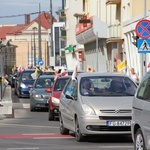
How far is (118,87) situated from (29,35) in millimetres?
136435

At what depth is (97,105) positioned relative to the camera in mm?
14891

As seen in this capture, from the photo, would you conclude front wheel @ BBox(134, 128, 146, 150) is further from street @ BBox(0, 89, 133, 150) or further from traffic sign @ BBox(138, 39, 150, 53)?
traffic sign @ BBox(138, 39, 150, 53)

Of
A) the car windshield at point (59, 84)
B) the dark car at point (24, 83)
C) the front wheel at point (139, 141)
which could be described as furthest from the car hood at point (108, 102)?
the dark car at point (24, 83)

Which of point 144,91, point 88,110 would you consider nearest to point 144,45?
point 88,110

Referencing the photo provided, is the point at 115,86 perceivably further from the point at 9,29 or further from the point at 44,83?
the point at 9,29

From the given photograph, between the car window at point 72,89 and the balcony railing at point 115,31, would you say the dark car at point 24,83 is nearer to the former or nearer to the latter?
the balcony railing at point 115,31

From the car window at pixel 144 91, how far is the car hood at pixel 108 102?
290 centimetres

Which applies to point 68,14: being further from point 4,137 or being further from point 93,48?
point 4,137

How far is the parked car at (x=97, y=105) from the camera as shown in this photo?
14750 millimetres

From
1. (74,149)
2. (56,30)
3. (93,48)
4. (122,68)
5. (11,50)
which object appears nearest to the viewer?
(74,149)

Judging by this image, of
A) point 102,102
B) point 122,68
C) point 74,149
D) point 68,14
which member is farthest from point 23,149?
point 68,14

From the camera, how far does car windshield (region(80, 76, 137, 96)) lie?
15844 millimetres

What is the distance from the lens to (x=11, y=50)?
482ft

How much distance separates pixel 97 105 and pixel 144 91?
10.9 feet
